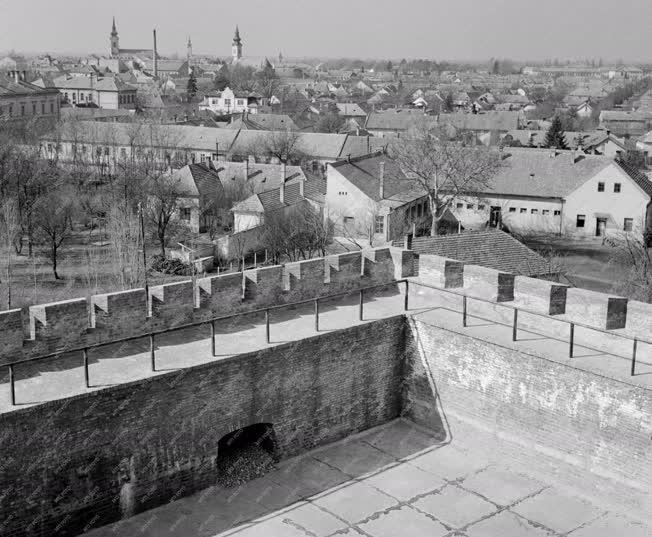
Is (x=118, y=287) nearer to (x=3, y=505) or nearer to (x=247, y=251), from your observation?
(x=247, y=251)

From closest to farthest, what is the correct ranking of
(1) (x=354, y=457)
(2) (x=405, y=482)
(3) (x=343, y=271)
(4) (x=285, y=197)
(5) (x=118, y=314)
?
(5) (x=118, y=314) < (2) (x=405, y=482) < (1) (x=354, y=457) < (3) (x=343, y=271) < (4) (x=285, y=197)

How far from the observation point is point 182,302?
42.6ft

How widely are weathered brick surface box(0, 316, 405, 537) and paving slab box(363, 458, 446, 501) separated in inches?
52.6

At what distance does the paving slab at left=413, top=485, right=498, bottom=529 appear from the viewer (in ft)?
37.7

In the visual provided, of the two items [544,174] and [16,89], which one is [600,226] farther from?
[16,89]

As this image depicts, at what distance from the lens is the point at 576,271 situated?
4019cm

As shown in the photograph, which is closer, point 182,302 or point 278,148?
point 182,302

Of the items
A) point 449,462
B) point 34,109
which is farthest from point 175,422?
point 34,109

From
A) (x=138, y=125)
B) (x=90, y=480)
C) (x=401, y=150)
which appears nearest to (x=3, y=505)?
(x=90, y=480)

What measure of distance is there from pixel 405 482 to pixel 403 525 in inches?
47.7

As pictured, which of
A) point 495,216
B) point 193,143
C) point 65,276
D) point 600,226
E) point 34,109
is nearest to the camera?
point 65,276

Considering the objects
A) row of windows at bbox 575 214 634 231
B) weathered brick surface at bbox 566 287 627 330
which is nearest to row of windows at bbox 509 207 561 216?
row of windows at bbox 575 214 634 231

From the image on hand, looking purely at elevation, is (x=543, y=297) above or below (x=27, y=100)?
below

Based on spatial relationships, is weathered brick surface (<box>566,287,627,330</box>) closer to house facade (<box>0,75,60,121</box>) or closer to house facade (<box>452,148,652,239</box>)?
house facade (<box>452,148,652,239</box>)
